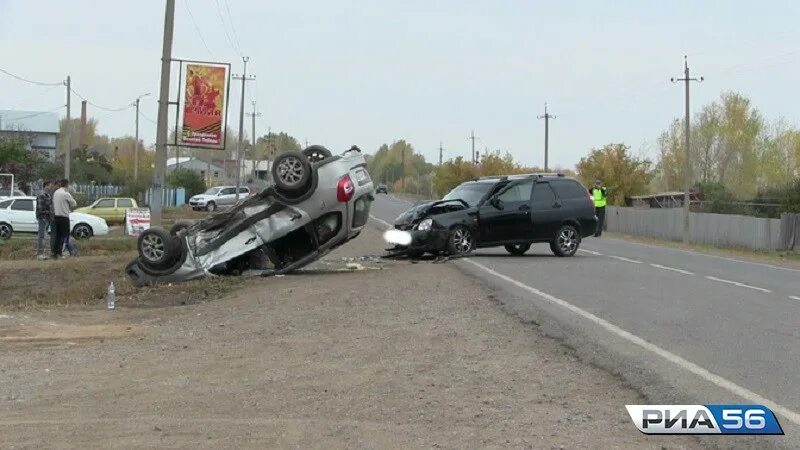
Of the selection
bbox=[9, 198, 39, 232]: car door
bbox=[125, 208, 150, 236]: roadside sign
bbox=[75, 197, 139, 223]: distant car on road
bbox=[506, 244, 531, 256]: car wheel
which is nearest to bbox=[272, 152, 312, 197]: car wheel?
bbox=[506, 244, 531, 256]: car wheel

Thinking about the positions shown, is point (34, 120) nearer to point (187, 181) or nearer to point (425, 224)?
point (187, 181)

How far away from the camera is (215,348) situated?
10.6 meters

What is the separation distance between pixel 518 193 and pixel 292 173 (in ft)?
19.9

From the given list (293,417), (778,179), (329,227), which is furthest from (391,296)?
(778,179)

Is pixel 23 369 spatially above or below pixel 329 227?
below

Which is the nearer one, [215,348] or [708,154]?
[215,348]

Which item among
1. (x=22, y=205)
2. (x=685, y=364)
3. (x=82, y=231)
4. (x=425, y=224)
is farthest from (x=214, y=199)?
(x=685, y=364)

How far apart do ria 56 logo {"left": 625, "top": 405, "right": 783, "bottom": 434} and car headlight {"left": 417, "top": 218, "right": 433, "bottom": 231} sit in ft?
43.6

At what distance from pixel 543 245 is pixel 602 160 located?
3846cm

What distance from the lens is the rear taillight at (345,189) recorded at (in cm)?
1706

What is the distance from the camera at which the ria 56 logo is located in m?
6.09

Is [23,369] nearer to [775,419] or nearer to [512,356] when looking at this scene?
[512,356]

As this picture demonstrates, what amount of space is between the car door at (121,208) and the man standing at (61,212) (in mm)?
21842

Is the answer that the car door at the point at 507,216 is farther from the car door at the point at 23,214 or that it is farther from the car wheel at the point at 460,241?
the car door at the point at 23,214
